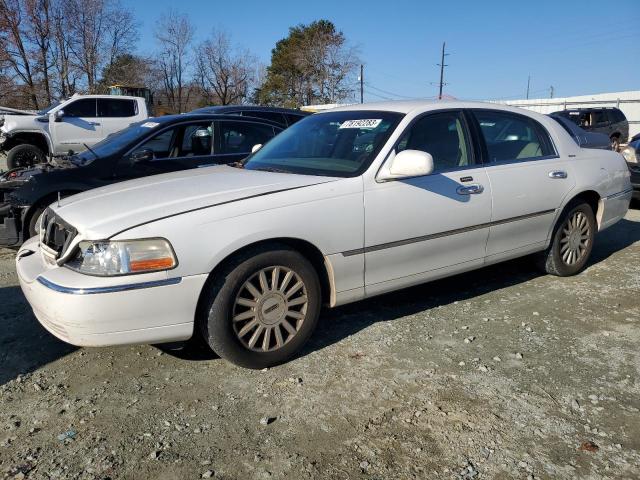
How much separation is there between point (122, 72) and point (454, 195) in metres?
41.1

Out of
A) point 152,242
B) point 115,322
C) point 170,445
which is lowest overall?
point 170,445

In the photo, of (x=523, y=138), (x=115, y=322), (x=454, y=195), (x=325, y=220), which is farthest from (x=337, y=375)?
(x=523, y=138)

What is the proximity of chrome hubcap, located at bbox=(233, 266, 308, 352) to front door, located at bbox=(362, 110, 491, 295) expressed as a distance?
542 millimetres

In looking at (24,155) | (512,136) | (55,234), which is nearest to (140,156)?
(55,234)

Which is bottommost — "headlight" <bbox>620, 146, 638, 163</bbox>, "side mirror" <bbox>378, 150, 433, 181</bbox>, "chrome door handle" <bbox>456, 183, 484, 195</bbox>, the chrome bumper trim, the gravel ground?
the gravel ground

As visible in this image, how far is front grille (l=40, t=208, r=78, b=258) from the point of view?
122 inches

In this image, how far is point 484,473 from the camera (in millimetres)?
2363

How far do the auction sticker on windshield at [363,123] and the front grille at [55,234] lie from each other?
209 centimetres

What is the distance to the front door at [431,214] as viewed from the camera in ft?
11.8

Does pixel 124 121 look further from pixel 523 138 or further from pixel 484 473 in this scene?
pixel 484 473

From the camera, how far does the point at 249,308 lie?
3.21 meters

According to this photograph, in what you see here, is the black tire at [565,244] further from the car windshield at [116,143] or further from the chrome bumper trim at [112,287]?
the car windshield at [116,143]

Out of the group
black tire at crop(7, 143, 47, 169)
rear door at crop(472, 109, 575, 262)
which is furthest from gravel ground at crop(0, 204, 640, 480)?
black tire at crop(7, 143, 47, 169)

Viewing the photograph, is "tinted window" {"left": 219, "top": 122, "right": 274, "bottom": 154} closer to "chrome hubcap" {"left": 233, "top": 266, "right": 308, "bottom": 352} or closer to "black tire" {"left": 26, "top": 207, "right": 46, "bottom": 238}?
"black tire" {"left": 26, "top": 207, "right": 46, "bottom": 238}
